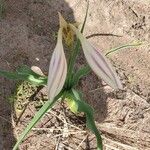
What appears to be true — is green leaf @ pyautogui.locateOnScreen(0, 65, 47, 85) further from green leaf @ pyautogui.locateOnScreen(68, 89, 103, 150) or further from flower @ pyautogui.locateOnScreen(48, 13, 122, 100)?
flower @ pyautogui.locateOnScreen(48, 13, 122, 100)

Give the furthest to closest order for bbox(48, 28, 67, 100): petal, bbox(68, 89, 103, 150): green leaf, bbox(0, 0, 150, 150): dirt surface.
→ bbox(0, 0, 150, 150): dirt surface < bbox(68, 89, 103, 150): green leaf < bbox(48, 28, 67, 100): petal

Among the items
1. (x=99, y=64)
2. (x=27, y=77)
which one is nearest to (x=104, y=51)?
(x=27, y=77)

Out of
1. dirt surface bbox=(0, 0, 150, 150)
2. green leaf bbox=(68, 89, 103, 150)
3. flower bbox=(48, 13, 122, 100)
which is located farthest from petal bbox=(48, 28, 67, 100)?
dirt surface bbox=(0, 0, 150, 150)

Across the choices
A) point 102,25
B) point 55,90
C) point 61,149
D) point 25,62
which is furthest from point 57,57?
point 102,25

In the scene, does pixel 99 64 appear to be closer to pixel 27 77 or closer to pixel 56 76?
pixel 56 76

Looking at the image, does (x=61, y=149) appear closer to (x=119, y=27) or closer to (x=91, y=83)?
(x=91, y=83)

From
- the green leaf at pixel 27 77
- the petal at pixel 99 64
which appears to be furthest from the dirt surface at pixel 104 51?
the petal at pixel 99 64
